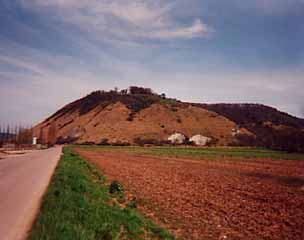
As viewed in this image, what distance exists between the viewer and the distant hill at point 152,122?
350 ft

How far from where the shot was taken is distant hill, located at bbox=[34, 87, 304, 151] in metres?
107

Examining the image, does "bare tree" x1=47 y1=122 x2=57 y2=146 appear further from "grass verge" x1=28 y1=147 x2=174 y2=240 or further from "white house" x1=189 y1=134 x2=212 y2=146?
"grass verge" x1=28 y1=147 x2=174 y2=240

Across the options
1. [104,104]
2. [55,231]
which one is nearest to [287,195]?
[55,231]

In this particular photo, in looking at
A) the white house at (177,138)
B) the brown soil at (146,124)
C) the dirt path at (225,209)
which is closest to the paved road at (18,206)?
the dirt path at (225,209)

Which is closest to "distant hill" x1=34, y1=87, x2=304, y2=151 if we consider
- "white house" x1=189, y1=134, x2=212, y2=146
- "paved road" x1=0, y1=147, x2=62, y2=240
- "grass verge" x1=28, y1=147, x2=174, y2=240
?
"white house" x1=189, y1=134, x2=212, y2=146

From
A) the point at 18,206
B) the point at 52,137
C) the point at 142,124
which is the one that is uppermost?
the point at 142,124

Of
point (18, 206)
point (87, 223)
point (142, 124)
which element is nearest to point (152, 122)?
point (142, 124)

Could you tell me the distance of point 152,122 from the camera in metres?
115

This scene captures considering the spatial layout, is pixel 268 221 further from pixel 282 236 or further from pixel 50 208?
pixel 50 208

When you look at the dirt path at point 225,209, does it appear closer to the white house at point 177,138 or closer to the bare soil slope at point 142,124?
the white house at point 177,138

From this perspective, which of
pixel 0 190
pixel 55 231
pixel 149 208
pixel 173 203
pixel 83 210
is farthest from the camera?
pixel 0 190

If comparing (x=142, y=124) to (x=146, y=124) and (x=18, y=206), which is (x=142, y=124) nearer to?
(x=146, y=124)

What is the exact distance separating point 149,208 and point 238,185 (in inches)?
303

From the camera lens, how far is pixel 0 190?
573 inches
